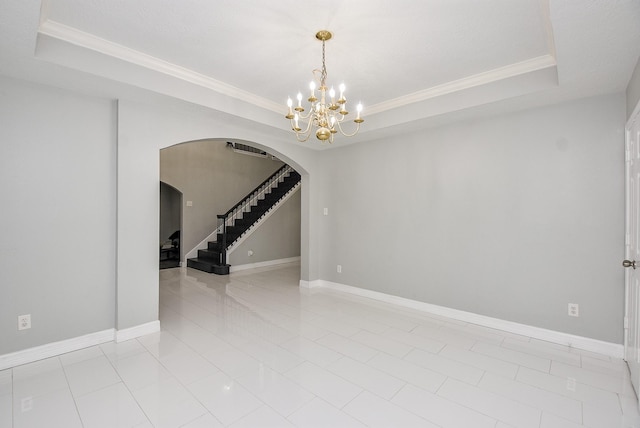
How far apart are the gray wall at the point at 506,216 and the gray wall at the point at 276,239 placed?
10.8 ft

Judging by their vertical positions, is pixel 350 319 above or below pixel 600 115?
below

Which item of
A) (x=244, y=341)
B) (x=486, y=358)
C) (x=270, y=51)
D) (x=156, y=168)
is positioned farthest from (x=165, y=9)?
(x=486, y=358)

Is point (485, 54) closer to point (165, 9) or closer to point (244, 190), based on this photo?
point (165, 9)

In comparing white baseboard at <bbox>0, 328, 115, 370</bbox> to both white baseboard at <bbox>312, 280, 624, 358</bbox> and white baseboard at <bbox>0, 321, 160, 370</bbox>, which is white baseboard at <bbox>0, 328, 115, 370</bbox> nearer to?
white baseboard at <bbox>0, 321, 160, 370</bbox>

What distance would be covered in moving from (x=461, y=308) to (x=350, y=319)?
1476 mm

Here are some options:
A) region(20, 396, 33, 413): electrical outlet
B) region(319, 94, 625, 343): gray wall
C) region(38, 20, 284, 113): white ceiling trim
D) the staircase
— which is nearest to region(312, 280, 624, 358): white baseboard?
region(319, 94, 625, 343): gray wall

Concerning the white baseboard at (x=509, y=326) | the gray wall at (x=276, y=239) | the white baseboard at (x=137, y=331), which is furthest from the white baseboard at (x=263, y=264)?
the white baseboard at (x=137, y=331)

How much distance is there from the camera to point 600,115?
10.1 feet

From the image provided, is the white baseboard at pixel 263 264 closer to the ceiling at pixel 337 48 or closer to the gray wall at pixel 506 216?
the gray wall at pixel 506 216

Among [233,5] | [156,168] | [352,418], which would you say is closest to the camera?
[352,418]

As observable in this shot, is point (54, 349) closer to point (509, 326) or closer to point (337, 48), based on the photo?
point (337, 48)

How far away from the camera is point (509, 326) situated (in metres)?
3.60

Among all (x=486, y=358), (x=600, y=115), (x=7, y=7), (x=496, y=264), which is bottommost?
(x=486, y=358)

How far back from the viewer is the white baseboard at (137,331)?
3284 mm
